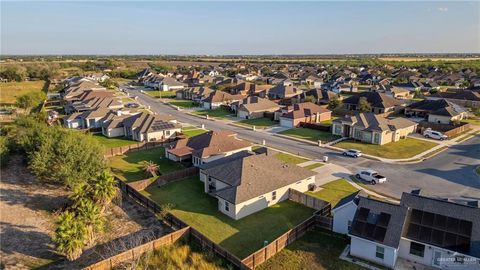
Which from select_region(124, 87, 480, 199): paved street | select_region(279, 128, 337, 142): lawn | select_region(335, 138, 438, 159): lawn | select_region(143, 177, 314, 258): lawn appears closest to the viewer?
select_region(143, 177, 314, 258): lawn

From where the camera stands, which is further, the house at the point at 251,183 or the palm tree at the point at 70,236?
the house at the point at 251,183

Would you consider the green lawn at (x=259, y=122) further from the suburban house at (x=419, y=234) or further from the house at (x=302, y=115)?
the suburban house at (x=419, y=234)

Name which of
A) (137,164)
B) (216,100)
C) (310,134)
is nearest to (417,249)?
(137,164)

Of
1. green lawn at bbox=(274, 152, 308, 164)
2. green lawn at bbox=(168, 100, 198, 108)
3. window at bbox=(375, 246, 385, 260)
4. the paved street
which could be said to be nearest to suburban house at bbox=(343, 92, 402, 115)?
the paved street

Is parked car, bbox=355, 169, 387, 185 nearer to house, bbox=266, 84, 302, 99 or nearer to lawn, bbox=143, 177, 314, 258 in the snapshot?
lawn, bbox=143, 177, 314, 258

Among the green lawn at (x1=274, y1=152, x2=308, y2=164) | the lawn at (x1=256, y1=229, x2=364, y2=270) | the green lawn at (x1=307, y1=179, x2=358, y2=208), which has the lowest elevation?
the lawn at (x1=256, y1=229, x2=364, y2=270)

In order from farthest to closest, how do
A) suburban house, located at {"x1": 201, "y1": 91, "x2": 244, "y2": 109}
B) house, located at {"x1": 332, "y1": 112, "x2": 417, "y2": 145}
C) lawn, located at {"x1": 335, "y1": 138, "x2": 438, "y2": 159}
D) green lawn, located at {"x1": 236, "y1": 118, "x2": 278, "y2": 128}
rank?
suburban house, located at {"x1": 201, "y1": 91, "x2": 244, "y2": 109}, green lawn, located at {"x1": 236, "y1": 118, "x2": 278, "y2": 128}, house, located at {"x1": 332, "y1": 112, "x2": 417, "y2": 145}, lawn, located at {"x1": 335, "y1": 138, "x2": 438, "y2": 159}

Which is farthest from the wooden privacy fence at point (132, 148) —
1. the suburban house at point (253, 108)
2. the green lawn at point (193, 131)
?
the suburban house at point (253, 108)
